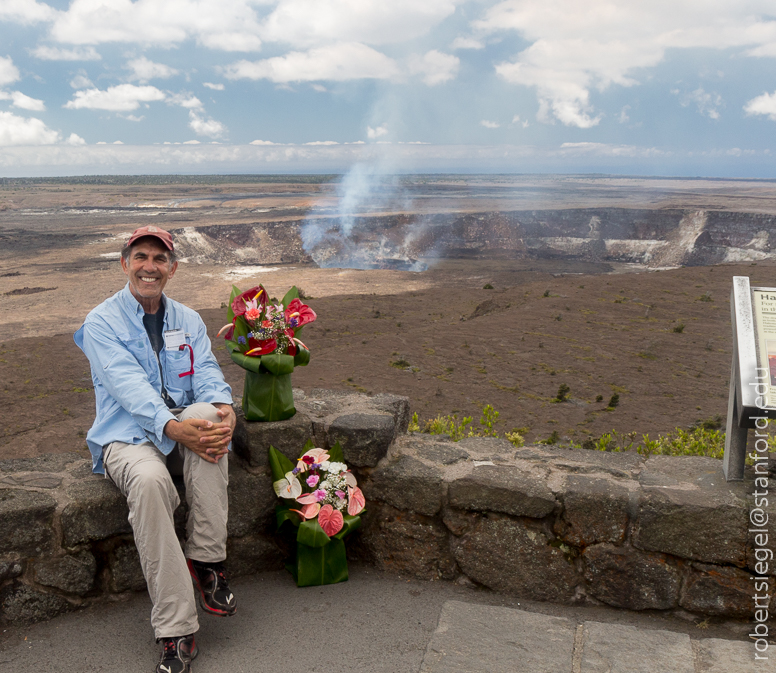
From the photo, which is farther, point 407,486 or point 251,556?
point 251,556

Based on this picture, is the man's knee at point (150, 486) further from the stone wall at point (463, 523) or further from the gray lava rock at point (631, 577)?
the gray lava rock at point (631, 577)

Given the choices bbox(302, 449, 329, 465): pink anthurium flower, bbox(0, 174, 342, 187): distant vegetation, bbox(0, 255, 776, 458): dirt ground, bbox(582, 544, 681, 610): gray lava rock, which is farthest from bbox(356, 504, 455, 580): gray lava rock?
bbox(0, 174, 342, 187): distant vegetation

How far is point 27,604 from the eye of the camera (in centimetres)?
276

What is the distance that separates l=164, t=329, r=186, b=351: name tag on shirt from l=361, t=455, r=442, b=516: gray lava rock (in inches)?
44.7

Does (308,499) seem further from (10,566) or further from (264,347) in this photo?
(10,566)

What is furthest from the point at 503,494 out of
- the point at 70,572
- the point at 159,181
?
the point at 159,181

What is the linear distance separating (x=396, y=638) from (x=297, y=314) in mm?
1546

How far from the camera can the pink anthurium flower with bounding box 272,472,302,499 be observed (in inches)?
121

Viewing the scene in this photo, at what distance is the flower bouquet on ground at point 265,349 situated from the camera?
3.13 metres

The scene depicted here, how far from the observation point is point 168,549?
255 cm

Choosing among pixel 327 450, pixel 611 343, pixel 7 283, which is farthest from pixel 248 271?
pixel 327 450

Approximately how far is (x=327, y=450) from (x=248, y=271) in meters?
26.0

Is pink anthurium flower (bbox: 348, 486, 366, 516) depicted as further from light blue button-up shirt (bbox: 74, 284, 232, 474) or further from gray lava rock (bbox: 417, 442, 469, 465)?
light blue button-up shirt (bbox: 74, 284, 232, 474)

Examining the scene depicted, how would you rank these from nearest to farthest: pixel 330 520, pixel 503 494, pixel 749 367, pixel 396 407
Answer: pixel 749 367 < pixel 503 494 < pixel 330 520 < pixel 396 407
